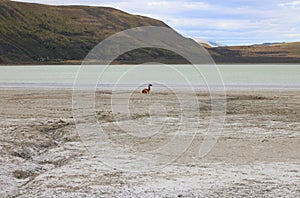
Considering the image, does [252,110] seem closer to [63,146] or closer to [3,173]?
[63,146]

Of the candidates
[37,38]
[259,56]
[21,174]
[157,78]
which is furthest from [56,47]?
[21,174]

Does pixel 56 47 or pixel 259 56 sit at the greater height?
pixel 56 47

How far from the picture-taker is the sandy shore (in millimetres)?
8781

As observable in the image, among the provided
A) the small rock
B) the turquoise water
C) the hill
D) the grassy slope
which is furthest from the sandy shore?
the hill

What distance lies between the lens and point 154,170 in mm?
10258

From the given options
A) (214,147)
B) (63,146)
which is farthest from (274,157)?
(63,146)

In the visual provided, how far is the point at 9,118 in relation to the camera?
17.3 metres

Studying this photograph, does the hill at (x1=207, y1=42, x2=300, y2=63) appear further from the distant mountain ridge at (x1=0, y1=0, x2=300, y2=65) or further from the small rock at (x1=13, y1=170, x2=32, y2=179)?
the small rock at (x1=13, y1=170, x2=32, y2=179)

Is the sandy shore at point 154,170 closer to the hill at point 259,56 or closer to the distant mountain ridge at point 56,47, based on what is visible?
the distant mountain ridge at point 56,47

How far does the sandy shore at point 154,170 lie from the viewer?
878 cm

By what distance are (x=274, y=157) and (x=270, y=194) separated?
314 centimetres

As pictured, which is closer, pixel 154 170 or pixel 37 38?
pixel 154 170

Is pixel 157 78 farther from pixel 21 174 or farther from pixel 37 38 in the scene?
pixel 37 38

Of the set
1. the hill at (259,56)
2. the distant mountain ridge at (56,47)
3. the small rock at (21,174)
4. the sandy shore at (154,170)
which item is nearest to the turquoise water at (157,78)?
the sandy shore at (154,170)
